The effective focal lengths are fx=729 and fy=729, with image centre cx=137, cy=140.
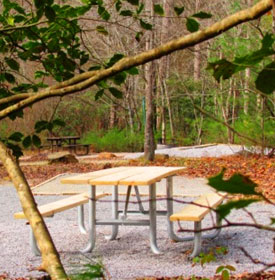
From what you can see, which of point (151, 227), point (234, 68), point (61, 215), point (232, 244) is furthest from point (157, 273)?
point (234, 68)

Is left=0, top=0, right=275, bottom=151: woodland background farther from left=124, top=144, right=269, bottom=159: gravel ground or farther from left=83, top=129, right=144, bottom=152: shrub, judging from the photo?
left=124, top=144, right=269, bottom=159: gravel ground

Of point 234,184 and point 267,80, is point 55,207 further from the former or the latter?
point 234,184

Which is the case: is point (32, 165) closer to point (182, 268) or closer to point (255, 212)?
point (255, 212)

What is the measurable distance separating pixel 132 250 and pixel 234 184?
21.2 feet

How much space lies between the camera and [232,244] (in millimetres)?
7215

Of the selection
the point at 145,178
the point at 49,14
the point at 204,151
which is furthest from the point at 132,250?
the point at 204,151

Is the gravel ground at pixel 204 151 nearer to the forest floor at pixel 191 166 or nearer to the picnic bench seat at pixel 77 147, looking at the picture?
the forest floor at pixel 191 166

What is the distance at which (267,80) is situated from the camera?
3.00 ft

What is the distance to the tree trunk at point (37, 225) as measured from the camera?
84 cm

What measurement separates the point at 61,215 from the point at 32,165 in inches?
351

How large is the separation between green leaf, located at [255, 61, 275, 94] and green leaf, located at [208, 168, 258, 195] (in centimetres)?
21

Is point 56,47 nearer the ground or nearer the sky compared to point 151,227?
nearer the sky

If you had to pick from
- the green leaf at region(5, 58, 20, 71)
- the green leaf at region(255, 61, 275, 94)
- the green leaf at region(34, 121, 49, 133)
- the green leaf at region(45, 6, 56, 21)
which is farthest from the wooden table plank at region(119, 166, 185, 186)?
the green leaf at region(255, 61, 275, 94)

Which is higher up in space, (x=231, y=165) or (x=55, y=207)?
(x=55, y=207)
